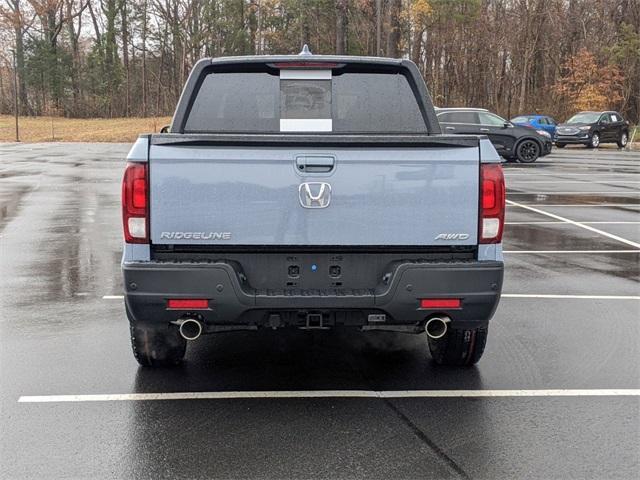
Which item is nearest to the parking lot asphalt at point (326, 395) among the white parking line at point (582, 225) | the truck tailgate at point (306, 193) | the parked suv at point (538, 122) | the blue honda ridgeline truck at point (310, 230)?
the blue honda ridgeline truck at point (310, 230)

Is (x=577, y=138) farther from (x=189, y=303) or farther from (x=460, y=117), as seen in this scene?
(x=189, y=303)

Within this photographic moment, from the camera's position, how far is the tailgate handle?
4.32 metres

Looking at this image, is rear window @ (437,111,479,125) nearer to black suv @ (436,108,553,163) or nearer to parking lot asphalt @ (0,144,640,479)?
black suv @ (436,108,553,163)

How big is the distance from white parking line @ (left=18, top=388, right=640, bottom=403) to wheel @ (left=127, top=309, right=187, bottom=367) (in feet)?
1.45

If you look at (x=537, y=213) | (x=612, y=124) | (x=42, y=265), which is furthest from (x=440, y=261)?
(x=612, y=124)

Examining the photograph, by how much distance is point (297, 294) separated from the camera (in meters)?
4.40

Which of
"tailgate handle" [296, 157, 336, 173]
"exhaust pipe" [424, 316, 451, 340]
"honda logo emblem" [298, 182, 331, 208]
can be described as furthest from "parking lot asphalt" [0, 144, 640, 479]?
"tailgate handle" [296, 157, 336, 173]

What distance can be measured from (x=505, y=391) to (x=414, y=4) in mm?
48355

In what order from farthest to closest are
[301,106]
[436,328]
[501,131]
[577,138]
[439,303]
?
[577,138] → [501,131] → [301,106] → [436,328] → [439,303]

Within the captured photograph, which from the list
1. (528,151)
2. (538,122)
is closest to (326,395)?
(528,151)

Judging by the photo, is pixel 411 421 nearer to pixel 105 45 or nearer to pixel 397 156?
pixel 397 156

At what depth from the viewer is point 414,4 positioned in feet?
165

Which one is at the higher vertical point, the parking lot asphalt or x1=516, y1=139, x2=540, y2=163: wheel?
x1=516, y1=139, x2=540, y2=163: wheel

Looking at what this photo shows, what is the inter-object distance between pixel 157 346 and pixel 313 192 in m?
1.64
